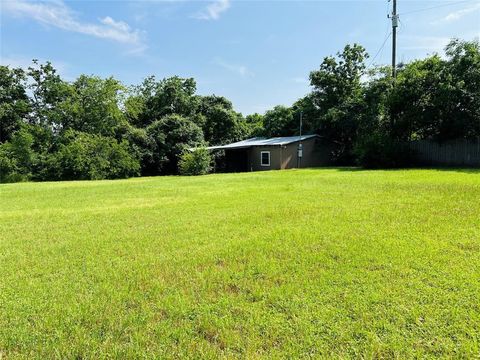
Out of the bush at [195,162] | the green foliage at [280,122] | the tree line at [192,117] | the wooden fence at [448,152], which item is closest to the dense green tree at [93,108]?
the tree line at [192,117]

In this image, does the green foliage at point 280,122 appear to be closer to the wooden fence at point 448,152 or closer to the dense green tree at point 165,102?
the dense green tree at point 165,102

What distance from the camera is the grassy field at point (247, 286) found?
86.0 inches

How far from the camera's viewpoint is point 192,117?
29.8m

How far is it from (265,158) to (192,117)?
32.6 feet

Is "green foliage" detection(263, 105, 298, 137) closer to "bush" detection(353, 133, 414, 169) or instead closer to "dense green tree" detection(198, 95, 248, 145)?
"dense green tree" detection(198, 95, 248, 145)

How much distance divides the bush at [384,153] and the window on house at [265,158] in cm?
676

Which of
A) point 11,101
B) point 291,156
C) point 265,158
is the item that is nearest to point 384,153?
point 291,156

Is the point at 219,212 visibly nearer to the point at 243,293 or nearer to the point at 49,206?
the point at 243,293

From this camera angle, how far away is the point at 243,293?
2887 mm

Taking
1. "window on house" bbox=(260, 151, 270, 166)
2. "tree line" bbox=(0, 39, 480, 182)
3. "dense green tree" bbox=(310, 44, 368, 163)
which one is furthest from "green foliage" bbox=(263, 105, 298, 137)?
"window on house" bbox=(260, 151, 270, 166)

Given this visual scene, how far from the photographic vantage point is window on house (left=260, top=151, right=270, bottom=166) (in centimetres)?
2317

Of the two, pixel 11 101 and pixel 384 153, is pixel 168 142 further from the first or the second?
pixel 384 153

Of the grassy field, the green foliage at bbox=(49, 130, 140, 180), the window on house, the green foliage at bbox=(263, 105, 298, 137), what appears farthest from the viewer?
the green foliage at bbox=(263, 105, 298, 137)

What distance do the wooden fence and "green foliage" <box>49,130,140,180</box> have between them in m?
18.2
